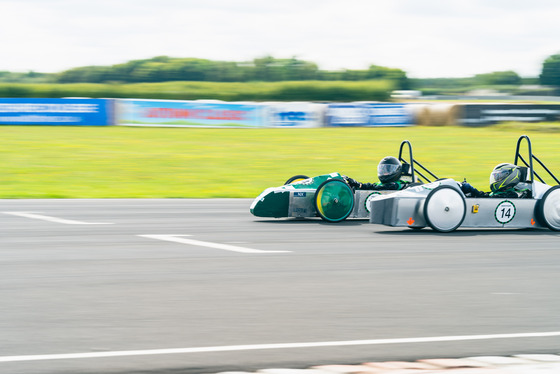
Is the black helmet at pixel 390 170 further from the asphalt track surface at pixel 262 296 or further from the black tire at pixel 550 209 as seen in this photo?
the black tire at pixel 550 209

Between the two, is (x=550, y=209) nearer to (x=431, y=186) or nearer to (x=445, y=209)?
(x=445, y=209)

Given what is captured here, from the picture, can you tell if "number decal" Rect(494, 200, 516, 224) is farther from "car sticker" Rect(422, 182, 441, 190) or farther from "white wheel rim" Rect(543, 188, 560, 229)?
"car sticker" Rect(422, 182, 441, 190)

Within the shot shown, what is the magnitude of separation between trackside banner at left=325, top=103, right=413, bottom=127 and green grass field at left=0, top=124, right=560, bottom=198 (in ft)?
3.03

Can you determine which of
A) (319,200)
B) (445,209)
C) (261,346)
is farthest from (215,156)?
(261,346)

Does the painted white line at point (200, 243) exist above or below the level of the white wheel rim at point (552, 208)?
below

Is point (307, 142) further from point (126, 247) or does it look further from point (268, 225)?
point (126, 247)

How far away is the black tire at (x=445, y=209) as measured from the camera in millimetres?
10906

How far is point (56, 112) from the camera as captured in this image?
3522 centimetres

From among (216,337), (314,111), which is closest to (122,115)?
(314,111)

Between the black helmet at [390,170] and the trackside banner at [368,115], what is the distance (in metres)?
25.8

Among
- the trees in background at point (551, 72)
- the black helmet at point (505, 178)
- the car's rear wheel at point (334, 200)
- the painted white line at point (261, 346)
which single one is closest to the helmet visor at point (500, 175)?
the black helmet at point (505, 178)

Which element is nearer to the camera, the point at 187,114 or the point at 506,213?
the point at 506,213

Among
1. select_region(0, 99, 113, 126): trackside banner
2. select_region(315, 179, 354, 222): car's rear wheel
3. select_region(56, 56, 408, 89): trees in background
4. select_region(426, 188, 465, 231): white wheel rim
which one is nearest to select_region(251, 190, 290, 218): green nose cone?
select_region(315, 179, 354, 222): car's rear wheel

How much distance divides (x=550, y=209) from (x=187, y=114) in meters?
26.2
